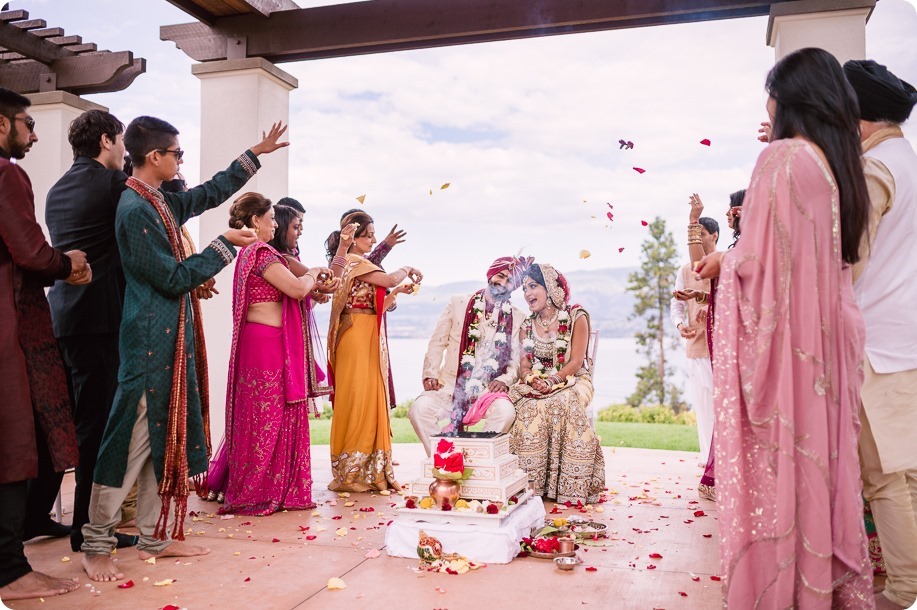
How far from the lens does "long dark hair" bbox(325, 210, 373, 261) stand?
5.76 metres

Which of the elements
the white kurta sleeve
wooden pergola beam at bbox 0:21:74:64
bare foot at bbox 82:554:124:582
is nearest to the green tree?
the white kurta sleeve

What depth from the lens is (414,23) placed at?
609cm

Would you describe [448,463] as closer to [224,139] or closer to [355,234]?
[355,234]

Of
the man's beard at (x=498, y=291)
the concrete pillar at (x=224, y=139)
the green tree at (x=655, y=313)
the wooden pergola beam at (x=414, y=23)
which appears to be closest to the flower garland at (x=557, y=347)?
the man's beard at (x=498, y=291)

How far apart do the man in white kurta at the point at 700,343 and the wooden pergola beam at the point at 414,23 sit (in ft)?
5.42

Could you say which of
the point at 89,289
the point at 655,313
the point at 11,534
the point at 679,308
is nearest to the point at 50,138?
the point at 89,289

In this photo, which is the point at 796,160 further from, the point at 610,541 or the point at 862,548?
the point at 610,541

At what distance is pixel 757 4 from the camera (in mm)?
5391

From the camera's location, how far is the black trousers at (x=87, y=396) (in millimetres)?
3934

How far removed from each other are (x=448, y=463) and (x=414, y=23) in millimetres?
3866

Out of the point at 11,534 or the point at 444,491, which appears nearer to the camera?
the point at 11,534

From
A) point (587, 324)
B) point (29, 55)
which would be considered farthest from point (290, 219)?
point (29, 55)

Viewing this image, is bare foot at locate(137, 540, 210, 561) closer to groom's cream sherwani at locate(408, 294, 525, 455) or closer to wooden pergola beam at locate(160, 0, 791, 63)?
groom's cream sherwani at locate(408, 294, 525, 455)

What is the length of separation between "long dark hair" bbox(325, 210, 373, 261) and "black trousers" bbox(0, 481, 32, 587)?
3.06 meters
